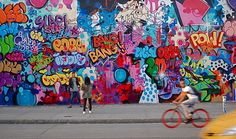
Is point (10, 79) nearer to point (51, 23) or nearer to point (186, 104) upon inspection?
point (51, 23)

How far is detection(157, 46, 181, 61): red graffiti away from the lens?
2405 cm

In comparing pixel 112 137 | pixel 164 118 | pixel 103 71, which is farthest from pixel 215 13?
pixel 112 137

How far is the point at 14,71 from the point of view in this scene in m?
24.3

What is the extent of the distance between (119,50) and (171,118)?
9043mm

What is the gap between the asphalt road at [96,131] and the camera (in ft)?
44.2

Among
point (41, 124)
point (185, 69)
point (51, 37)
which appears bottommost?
point (41, 124)

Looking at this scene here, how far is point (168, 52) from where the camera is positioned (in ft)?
79.0

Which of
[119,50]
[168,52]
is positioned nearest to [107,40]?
[119,50]

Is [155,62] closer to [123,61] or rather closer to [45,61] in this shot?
[123,61]

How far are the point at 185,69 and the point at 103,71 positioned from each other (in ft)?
14.3

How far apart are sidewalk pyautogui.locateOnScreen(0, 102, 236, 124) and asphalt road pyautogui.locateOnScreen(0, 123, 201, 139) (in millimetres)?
797

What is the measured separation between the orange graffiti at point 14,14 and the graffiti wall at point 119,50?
54 millimetres

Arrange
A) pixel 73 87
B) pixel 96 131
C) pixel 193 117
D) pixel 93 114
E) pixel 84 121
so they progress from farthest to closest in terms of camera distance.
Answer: pixel 73 87 < pixel 93 114 < pixel 84 121 < pixel 193 117 < pixel 96 131

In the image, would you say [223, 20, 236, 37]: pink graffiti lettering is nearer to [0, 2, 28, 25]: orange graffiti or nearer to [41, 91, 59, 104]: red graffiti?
[41, 91, 59, 104]: red graffiti
